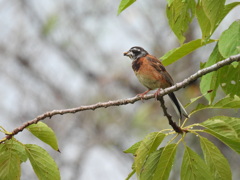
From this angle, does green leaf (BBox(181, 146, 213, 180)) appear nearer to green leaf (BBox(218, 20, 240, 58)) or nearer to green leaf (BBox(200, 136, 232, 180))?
green leaf (BBox(200, 136, 232, 180))

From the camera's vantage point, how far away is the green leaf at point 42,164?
3.18 metres

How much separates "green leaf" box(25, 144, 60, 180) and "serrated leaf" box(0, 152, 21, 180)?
10cm

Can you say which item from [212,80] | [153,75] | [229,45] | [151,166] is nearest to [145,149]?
[151,166]

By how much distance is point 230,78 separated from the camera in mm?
3305

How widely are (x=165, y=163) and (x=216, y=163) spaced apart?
1.03 ft

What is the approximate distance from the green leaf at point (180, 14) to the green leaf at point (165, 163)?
2.34 feet

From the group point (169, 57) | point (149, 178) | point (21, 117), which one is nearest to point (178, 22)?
point (169, 57)

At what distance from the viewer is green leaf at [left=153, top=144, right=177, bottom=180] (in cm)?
314

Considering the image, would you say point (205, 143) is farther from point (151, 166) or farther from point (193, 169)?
point (151, 166)

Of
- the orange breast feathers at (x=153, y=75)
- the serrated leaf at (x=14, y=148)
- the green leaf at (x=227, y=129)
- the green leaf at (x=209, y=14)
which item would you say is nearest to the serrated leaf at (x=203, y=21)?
the green leaf at (x=209, y=14)

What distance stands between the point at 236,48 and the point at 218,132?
1.73ft

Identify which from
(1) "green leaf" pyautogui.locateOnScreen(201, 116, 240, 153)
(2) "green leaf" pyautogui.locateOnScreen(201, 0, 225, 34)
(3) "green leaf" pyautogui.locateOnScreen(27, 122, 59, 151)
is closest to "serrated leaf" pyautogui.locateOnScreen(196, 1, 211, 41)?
(2) "green leaf" pyautogui.locateOnScreen(201, 0, 225, 34)

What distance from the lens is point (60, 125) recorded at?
14.0 meters

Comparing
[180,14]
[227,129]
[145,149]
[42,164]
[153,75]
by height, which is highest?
[153,75]
